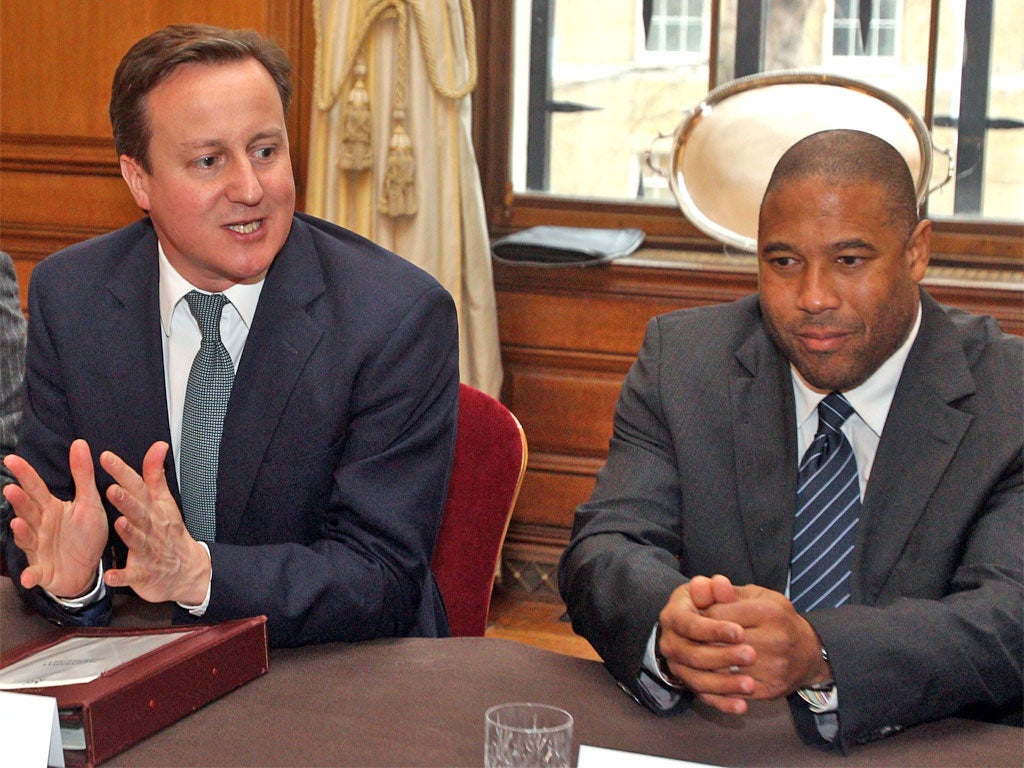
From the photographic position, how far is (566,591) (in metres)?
1.85

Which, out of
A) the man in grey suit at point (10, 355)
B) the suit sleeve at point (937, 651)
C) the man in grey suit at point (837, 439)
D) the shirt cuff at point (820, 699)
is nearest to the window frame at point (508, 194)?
the man in grey suit at point (10, 355)

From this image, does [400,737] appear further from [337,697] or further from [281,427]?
[281,427]

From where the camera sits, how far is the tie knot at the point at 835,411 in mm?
1946

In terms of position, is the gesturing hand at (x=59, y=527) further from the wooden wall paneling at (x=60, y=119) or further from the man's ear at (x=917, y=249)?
the wooden wall paneling at (x=60, y=119)

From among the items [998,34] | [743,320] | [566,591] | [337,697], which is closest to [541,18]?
[998,34]

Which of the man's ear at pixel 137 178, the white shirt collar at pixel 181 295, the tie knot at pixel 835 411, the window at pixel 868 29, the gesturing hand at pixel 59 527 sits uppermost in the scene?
the window at pixel 868 29

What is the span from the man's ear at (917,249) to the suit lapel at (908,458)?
0.14 meters

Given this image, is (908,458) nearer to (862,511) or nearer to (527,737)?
(862,511)

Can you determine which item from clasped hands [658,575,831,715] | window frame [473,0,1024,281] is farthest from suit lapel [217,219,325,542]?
window frame [473,0,1024,281]

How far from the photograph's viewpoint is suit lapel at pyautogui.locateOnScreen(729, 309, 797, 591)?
75.5 inches

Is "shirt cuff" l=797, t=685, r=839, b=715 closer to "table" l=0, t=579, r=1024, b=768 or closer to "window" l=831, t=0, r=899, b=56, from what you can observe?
"table" l=0, t=579, r=1024, b=768

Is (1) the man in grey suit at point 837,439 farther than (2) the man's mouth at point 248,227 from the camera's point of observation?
No

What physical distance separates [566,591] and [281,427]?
0.50 meters

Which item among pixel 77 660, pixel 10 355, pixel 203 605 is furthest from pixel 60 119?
pixel 77 660
